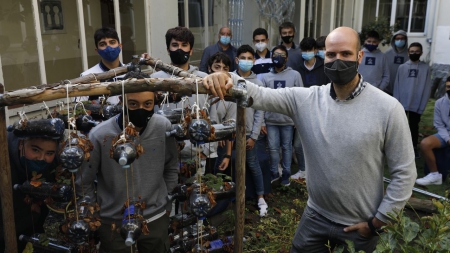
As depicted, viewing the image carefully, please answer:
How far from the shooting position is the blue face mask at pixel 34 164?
2672mm

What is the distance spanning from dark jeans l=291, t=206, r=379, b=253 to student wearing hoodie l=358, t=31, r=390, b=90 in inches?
197

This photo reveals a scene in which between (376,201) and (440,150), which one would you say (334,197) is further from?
(440,150)

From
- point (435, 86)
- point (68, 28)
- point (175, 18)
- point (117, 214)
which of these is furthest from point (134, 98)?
point (435, 86)

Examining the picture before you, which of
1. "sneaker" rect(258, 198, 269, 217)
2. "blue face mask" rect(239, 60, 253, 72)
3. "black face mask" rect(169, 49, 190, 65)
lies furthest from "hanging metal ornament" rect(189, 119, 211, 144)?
"sneaker" rect(258, 198, 269, 217)

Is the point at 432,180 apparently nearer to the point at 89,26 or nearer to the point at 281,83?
the point at 281,83

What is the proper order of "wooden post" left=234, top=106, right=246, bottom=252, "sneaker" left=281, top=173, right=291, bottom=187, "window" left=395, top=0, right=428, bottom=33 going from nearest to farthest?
1. "wooden post" left=234, top=106, right=246, bottom=252
2. "sneaker" left=281, top=173, right=291, bottom=187
3. "window" left=395, top=0, right=428, bottom=33

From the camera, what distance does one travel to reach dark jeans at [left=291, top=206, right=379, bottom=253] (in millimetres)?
2477

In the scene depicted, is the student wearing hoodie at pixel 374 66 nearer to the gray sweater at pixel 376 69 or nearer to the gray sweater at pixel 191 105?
the gray sweater at pixel 376 69

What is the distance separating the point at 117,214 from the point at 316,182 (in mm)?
1292

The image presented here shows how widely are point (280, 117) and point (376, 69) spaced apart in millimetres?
2815

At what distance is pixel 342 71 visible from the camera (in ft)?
7.72

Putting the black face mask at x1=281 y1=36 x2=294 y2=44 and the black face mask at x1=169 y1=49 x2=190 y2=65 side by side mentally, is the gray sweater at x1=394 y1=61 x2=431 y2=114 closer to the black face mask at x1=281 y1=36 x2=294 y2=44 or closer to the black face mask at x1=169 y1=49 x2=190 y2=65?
the black face mask at x1=281 y1=36 x2=294 y2=44

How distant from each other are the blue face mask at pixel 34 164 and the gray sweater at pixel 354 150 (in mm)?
1401

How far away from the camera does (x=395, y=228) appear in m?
1.96
